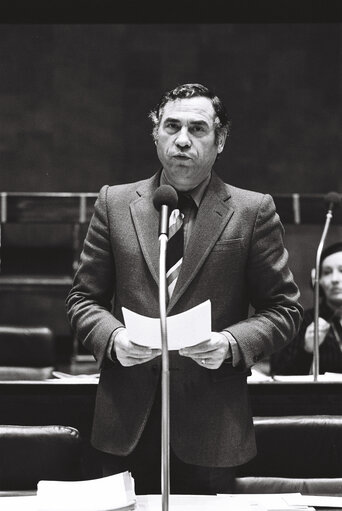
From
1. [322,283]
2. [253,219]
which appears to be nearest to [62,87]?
[322,283]

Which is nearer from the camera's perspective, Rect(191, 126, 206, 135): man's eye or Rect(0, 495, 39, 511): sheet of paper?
Rect(0, 495, 39, 511): sheet of paper

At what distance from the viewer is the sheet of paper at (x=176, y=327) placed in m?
1.28

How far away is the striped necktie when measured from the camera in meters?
1.63

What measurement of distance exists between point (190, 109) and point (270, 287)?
41cm

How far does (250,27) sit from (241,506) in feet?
15.4

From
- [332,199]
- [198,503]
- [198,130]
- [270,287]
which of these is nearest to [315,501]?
[198,503]

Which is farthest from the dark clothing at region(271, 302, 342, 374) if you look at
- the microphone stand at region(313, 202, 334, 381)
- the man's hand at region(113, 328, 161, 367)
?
the man's hand at region(113, 328, 161, 367)

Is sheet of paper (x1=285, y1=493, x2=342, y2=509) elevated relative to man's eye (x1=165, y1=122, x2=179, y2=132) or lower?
lower

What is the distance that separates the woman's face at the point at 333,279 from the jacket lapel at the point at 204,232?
1585 millimetres

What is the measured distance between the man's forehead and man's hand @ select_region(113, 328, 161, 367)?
48 cm

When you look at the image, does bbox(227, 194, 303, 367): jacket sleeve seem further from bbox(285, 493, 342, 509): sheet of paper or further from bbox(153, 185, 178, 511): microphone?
bbox(153, 185, 178, 511): microphone

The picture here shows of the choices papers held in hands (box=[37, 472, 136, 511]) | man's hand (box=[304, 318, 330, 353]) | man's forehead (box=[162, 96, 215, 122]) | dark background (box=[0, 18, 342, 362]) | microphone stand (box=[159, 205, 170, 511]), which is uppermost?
dark background (box=[0, 18, 342, 362])

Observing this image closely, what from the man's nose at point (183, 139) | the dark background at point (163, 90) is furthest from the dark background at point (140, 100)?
the man's nose at point (183, 139)

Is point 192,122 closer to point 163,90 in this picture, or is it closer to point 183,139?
point 183,139
